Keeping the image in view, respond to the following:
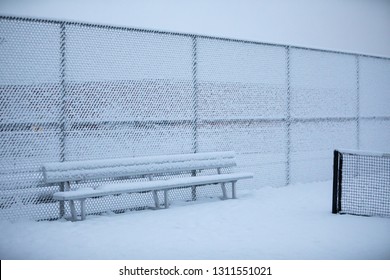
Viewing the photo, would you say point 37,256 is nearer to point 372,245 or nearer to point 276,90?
point 372,245

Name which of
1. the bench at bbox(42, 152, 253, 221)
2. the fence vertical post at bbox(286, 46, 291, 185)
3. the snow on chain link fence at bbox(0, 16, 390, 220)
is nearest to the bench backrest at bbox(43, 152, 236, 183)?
the bench at bbox(42, 152, 253, 221)

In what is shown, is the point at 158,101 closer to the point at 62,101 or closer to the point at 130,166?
the point at 130,166

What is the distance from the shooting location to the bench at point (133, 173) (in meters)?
5.89

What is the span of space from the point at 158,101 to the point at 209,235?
2.77 m

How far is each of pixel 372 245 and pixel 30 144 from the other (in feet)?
14.8

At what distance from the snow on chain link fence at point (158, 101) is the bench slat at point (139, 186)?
0.57m

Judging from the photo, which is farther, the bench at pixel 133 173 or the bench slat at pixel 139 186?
the bench at pixel 133 173

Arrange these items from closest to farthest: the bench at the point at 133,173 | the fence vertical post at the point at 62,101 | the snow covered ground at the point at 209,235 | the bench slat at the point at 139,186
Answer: the snow covered ground at the point at 209,235 < the bench slat at the point at 139,186 < the bench at the point at 133,173 < the fence vertical post at the point at 62,101

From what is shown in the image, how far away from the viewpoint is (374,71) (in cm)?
1055

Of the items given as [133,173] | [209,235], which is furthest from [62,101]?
[209,235]

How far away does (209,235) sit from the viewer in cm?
514

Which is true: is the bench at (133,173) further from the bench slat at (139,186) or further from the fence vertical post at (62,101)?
the fence vertical post at (62,101)

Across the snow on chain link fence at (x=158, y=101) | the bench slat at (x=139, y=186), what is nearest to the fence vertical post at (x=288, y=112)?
the snow on chain link fence at (x=158, y=101)

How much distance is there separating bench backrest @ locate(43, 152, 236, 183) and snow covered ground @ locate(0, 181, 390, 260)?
618mm
